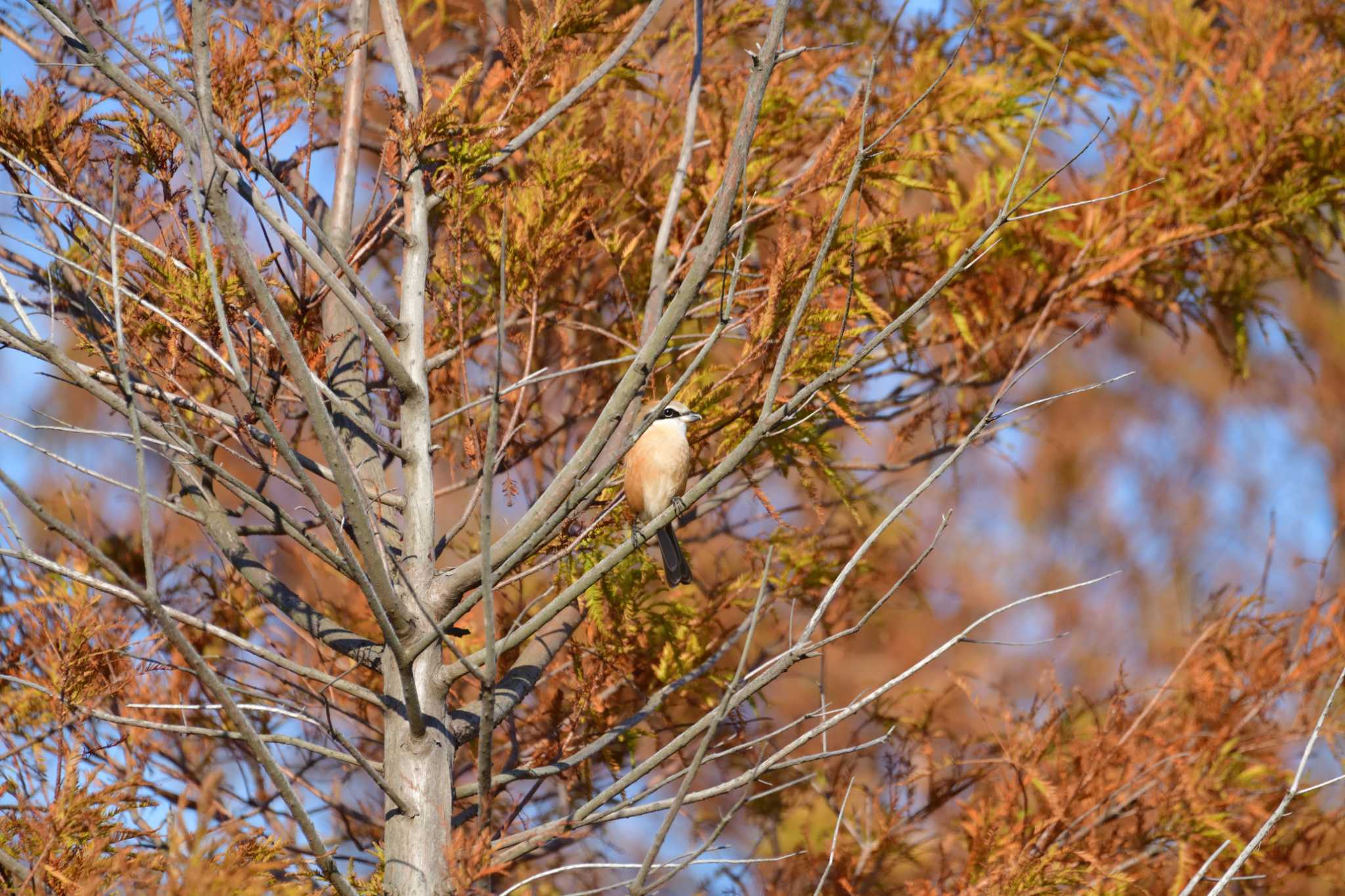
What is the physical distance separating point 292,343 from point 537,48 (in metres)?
1.46

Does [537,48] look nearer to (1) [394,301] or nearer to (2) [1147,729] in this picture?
(1) [394,301]

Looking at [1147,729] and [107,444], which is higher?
[107,444]

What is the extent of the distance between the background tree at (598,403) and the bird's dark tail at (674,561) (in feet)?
0.61

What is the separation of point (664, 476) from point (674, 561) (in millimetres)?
320

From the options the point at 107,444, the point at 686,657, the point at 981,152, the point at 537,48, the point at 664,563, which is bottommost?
the point at 686,657

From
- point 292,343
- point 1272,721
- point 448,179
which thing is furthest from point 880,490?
point 292,343

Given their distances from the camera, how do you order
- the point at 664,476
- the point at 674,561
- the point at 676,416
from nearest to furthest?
1. the point at 676,416
2. the point at 674,561
3. the point at 664,476

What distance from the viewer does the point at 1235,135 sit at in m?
4.66

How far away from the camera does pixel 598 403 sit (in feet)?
13.3

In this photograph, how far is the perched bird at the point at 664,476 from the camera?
3.74m

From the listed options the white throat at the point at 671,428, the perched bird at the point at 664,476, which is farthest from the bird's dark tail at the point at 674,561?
the white throat at the point at 671,428

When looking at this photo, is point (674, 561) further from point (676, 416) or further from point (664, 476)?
point (676, 416)

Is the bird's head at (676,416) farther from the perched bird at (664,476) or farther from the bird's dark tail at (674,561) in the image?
the bird's dark tail at (674,561)

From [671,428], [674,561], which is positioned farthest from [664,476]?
[674,561]
